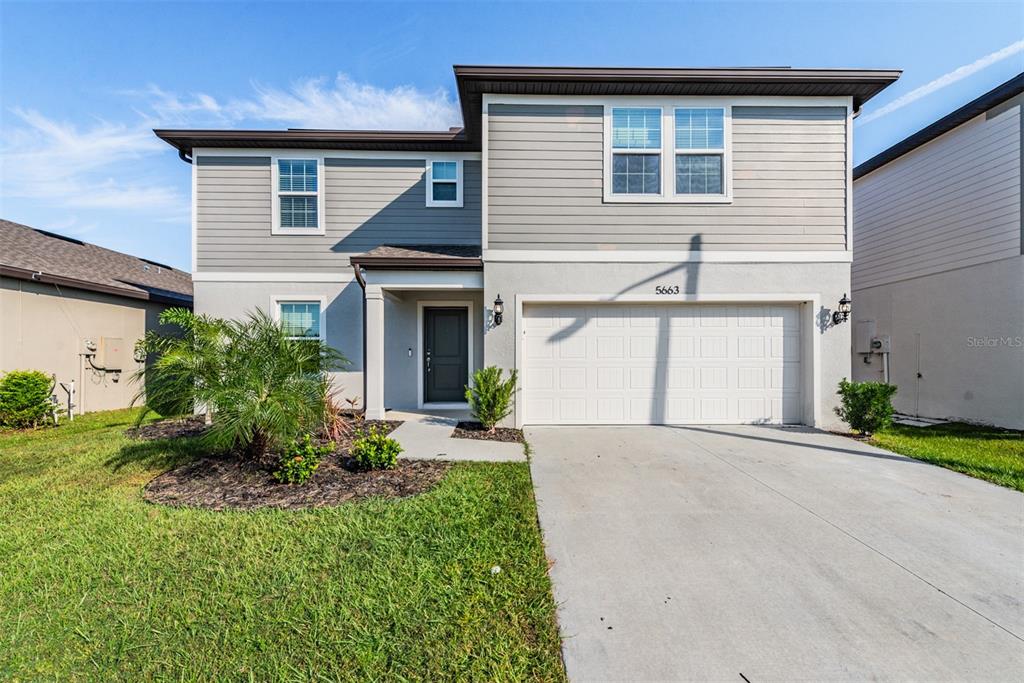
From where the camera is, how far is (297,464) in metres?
4.23

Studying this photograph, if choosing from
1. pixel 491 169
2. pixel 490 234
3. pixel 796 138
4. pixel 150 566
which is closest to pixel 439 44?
pixel 491 169

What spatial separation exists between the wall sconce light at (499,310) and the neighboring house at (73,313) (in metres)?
8.32

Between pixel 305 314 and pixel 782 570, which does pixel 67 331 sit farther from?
pixel 782 570

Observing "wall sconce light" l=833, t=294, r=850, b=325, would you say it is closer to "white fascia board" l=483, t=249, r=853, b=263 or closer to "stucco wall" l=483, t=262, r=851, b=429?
"stucco wall" l=483, t=262, r=851, b=429

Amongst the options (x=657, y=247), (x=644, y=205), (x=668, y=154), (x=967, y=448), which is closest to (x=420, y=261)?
(x=644, y=205)

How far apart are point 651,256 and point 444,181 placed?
14.6ft

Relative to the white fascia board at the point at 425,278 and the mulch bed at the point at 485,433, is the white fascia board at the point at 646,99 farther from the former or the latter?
the mulch bed at the point at 485,433

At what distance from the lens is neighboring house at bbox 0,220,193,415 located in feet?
25.3

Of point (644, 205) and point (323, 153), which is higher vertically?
point (323, 153)

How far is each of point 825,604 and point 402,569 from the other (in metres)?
2.54

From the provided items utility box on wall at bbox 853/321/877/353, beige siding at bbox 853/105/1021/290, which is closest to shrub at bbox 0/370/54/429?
utility box on wall at bbox 853/321/877/353

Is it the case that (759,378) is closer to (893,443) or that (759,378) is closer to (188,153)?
(893,443)

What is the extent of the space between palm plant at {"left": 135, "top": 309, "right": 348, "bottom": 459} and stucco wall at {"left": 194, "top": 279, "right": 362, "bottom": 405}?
3.42 metres

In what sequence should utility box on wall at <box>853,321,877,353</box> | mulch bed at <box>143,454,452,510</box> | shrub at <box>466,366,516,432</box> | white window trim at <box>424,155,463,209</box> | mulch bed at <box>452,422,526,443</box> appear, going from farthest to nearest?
utility box on wall at <box>853,321,877,353</box> → white window trim at <box>424,155,463,209</box> → shrub at <box>466,366,516,432</box> → mulch bed at <box>452,422,526,443</box> → mulch bed at <box>143,454,452,510</box>
